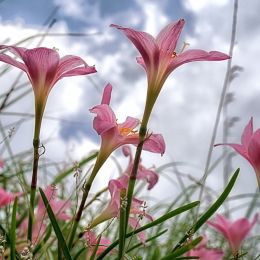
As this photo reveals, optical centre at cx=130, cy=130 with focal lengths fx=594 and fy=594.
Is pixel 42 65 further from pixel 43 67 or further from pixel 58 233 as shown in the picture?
pixel 58 233

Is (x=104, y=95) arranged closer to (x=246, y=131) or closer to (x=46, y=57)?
(x=46, y=57)

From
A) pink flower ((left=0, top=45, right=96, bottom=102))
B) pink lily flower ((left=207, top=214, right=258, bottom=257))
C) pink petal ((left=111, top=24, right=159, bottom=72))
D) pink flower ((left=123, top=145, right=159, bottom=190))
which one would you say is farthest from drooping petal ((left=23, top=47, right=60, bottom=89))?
pink lily flower ((left=207, top=214, right=258, bottom=257))

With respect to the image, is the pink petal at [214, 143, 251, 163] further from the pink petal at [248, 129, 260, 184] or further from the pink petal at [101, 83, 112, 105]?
the pink petal at [101, 83, 112, 105]

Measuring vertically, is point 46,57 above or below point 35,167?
above

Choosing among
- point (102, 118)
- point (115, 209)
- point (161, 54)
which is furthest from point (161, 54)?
point (115, 209)

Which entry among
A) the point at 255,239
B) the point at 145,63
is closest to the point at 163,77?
the point at 145,63

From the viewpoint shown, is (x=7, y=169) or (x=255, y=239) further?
(x=255, y=239)

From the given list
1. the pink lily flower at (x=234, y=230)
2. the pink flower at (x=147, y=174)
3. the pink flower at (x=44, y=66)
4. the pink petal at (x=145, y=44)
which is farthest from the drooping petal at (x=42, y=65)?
the pink lily flower at (x=234, y=230)
